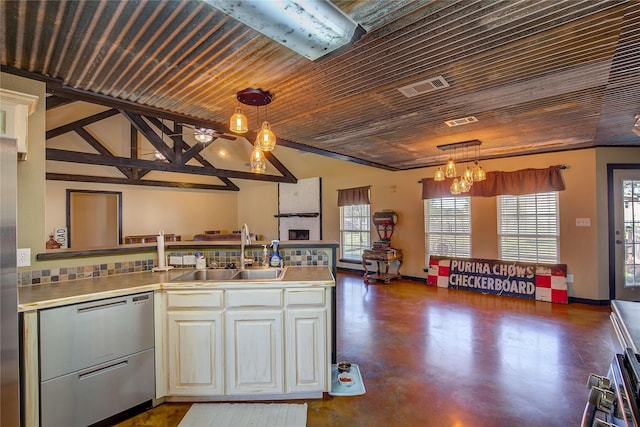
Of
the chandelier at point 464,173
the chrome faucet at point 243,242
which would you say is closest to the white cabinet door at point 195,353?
the chrome faucet at point 243,242

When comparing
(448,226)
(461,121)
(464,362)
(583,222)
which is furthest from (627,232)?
(464,362)

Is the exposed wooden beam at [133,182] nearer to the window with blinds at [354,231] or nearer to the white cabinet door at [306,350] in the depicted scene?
the window with blinds at [354,231]

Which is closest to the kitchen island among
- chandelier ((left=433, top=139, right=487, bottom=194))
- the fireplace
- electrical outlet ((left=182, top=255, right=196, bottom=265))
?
electrical outlet ((left=182, top=255, right=196, bottom=265))

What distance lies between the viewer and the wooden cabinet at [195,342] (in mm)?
2143

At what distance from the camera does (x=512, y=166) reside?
5.15 m

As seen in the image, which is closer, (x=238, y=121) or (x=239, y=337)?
(x=239, y=337)

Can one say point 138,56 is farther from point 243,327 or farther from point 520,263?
point 520,263

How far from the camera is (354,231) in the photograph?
7.31m

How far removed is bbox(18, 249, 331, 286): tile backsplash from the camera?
2148 millimetres

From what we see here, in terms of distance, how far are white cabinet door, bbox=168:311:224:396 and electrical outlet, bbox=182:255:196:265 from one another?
68cm

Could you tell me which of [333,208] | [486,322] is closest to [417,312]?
[486,322]

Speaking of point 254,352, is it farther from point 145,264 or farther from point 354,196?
point 354,196

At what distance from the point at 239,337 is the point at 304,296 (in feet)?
1.81

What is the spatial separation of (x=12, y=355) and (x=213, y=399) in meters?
1.23
